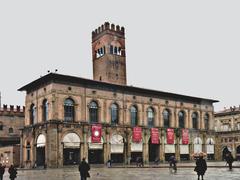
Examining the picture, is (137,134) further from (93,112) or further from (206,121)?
(206,121)

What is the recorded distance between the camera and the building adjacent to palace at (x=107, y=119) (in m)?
43.1

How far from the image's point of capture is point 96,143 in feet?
149

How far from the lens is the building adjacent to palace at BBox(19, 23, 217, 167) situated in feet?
141

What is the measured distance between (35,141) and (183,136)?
71.9 ft

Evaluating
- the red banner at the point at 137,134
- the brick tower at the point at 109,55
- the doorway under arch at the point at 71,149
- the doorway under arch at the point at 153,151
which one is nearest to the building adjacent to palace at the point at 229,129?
the doorway under arch at the point at 153,151

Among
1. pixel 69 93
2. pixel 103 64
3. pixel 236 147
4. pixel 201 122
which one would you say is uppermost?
pixel 103 64

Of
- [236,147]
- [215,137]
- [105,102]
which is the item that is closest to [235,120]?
[236,147]

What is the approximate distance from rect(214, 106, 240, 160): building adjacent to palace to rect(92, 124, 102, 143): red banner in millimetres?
29829

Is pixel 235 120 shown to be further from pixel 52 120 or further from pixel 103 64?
pixel 52 120

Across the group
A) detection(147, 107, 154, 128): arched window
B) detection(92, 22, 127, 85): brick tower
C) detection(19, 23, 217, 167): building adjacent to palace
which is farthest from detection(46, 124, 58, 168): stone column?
detection(92, 22, 127, 85): brick tower

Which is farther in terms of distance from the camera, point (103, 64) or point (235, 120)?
point (235, 120)

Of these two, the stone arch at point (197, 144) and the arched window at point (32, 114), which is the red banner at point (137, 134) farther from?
the arched window at point (32, 114)

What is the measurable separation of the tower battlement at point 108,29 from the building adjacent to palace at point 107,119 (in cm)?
16

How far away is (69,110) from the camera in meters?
44.1
